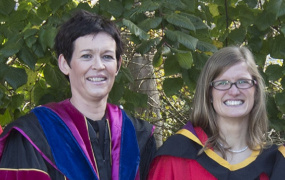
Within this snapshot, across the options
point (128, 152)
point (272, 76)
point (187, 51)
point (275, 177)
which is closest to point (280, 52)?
point (272, 76)

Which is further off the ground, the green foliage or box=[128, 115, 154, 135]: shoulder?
the green foliage

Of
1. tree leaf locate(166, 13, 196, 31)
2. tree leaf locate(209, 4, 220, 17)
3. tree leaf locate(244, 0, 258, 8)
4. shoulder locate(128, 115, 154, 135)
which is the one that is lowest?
shoulder locate(128, 115, 154, 135)

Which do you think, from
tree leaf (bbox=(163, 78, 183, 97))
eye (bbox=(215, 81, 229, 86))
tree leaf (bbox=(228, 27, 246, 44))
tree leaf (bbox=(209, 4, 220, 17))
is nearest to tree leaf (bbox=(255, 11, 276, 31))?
tree leaf (bbox=(228, 27, 246, 44))

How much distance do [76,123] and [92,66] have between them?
30 centimetres

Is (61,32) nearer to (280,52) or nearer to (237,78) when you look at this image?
(237,78)

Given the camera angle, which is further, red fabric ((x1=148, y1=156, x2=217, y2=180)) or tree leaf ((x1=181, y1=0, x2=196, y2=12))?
tree leaf ((x1=181, y1=0, x2=196, y2=12))

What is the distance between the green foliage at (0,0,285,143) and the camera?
3.49 metres

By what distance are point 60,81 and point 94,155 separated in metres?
1.16

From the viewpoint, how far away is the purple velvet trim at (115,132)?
310 centimetres

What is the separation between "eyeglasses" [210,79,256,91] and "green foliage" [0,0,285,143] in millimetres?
269

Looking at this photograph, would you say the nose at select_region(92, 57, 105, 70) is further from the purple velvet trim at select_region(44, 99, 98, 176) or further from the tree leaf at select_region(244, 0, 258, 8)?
the tree leaf at select_region(244, 0, 258, 8)

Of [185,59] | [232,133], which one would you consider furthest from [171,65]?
[232,133]

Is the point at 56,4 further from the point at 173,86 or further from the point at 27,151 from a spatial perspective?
the point at 27,151

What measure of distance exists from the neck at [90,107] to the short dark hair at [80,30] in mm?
218
